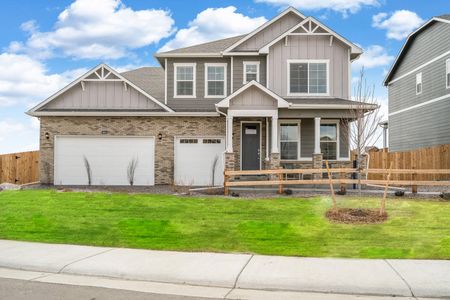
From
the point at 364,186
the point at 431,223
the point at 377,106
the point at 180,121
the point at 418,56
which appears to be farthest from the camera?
the point at 418,56

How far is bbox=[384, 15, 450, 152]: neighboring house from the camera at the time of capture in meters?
26.3

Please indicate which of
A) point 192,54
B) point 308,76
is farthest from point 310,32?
point 192,54

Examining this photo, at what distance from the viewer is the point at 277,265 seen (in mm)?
8539

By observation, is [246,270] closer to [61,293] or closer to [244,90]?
[61,293]

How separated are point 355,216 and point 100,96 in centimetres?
1491

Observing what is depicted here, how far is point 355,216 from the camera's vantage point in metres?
12.6

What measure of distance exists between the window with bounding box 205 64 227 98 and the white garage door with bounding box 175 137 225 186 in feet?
8.12

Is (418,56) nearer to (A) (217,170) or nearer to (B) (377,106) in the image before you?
(B) (377,106)

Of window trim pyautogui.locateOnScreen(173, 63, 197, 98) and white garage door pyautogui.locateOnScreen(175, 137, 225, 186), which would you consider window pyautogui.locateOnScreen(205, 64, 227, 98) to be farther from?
white garage door pyautogui.locateOnScreen(175, 137, 225, 186)

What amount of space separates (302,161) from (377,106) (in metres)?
4.63

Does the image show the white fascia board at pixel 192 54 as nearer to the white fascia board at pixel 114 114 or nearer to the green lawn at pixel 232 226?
the white fascia board at pixel 114 114

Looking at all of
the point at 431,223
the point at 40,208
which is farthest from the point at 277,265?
the point at 40,208

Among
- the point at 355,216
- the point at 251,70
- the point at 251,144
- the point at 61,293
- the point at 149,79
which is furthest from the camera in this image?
the point at 149,79

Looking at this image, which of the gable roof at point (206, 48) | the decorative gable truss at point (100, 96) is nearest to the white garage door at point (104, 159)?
the decorative gable truss at point (100, 96)
